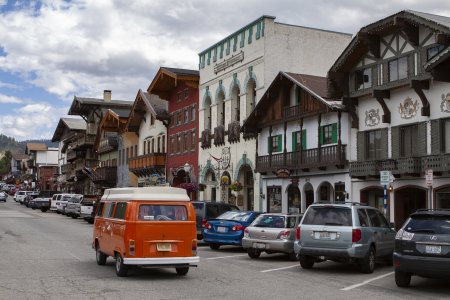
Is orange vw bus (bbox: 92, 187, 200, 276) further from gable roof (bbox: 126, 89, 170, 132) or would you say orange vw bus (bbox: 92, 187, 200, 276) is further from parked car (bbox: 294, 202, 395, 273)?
gable roof (bbox: 126, 89, 170, 132)

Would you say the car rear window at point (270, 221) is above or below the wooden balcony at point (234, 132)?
below

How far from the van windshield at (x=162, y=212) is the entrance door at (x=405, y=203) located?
15249 millimetres

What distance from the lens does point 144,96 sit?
55.4 m

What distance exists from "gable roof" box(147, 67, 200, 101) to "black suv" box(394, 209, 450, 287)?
115ft

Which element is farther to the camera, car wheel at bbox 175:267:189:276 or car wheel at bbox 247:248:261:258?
car wheel at bbox 247:248:261:258

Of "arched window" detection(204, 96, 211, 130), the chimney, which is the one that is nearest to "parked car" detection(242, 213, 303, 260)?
"arched window" detection(204, 96, 211, 130)

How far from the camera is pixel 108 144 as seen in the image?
69.9 m

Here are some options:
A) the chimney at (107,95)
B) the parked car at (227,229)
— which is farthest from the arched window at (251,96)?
the chimney at (107,95)

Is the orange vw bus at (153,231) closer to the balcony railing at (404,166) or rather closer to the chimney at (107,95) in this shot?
the balcony railing at (404,166)

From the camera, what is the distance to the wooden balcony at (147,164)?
53312mm

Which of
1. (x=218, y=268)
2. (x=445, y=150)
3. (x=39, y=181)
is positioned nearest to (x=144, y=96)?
(x=445, y=150)

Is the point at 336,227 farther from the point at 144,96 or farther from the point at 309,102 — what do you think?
the point at 144,96

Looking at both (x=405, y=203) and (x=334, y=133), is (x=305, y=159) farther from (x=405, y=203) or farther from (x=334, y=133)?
(x=405, y=203)

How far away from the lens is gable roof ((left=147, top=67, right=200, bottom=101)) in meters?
46.9
